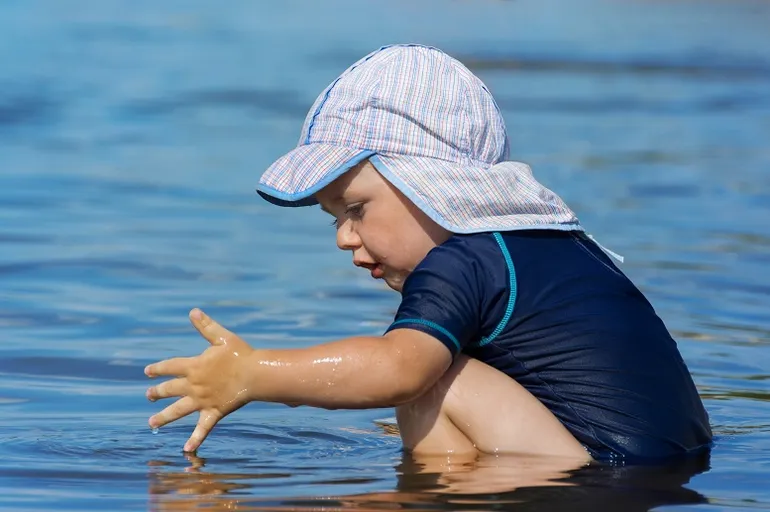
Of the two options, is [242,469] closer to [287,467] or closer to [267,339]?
[287,467]

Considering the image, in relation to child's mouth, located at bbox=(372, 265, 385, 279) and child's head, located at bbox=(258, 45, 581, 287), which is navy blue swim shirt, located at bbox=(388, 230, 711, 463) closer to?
child's head, located at bbox=(258, 45, 581, 287)

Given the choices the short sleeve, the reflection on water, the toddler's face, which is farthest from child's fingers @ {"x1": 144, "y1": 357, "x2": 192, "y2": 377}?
the toddler's face

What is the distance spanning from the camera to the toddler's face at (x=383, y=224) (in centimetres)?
404

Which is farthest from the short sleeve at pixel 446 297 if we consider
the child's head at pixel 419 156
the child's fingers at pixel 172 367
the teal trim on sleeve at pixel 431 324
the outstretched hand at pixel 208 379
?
the child's fingers at pixel 172 367

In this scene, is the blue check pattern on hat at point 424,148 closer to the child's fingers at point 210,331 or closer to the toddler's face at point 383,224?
the toddler's face at point 383,224

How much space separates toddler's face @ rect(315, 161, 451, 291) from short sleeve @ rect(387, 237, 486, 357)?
18 cm

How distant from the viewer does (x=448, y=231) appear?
4.04 meters

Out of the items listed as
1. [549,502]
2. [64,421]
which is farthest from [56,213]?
[549,502]

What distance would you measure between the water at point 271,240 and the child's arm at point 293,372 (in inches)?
8.0

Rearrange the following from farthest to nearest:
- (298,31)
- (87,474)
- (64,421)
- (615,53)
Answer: (298,31)
(615,53)
(64,421)
(87,474)

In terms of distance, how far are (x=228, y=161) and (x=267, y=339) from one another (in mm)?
4055

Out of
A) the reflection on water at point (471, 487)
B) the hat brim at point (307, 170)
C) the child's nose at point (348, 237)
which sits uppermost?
the hat brim at point (307, 170)

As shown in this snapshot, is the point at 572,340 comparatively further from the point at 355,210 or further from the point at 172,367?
the point at 172,367

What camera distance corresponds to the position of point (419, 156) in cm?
404
